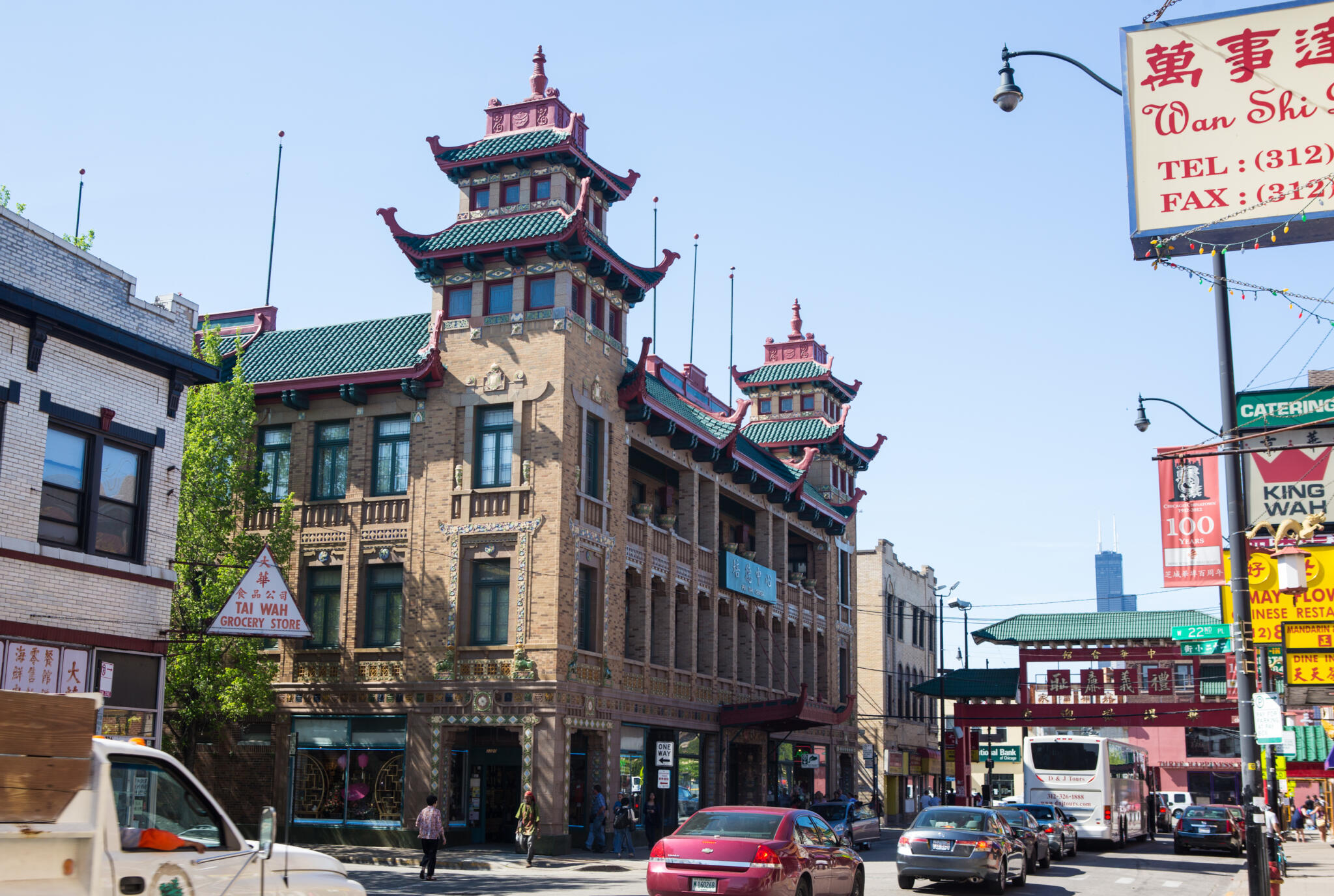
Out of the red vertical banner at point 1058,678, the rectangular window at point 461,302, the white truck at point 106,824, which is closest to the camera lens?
the white truck at point 106,824

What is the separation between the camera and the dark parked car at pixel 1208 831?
42031mm

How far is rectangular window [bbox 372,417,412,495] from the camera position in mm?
36844

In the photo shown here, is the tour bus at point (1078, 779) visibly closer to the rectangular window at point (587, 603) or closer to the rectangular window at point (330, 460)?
the rectangular window at point (587, 603)

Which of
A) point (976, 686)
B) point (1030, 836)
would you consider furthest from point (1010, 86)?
point (976, 686)

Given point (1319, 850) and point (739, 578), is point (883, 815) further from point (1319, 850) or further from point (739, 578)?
point (739, 578)

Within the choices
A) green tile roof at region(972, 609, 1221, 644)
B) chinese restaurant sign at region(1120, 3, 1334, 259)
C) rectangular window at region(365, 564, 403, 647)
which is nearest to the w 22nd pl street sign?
chinese restaurant sign at region(1120, 3, 1334, 259)

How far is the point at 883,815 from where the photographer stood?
67125mm

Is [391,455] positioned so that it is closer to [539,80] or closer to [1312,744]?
[539,80]

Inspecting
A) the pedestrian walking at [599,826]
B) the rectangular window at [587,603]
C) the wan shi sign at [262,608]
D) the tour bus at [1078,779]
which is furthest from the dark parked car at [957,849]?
the tour bus at [1078,779]

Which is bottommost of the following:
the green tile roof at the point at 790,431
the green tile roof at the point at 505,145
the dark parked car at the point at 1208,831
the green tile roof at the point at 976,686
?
the dark parked car at the point at 1208,831

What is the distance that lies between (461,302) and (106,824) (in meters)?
30.2

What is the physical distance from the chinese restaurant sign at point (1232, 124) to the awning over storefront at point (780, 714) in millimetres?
30624

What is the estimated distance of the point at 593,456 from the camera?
37031 mm

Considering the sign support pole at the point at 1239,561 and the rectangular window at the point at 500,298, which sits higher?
the rectangular window at the point at 500,298
